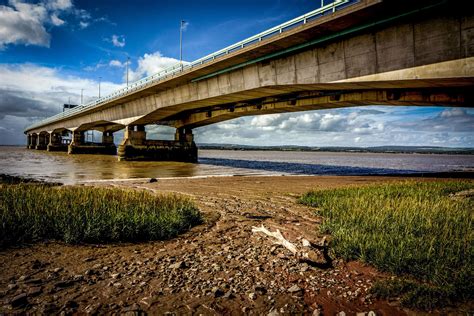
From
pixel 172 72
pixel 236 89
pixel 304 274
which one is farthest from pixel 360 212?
pixel 172 72

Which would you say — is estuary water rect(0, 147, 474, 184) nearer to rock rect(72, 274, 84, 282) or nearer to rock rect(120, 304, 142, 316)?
rock rect(72, 274, 84, 282)

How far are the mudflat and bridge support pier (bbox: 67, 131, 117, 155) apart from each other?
57.7 m

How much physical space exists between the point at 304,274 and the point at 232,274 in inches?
40.0

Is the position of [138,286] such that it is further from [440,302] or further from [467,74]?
[467,74]

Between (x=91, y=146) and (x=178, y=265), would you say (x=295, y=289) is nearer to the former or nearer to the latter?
(x=178, y=265)

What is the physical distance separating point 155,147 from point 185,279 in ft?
111

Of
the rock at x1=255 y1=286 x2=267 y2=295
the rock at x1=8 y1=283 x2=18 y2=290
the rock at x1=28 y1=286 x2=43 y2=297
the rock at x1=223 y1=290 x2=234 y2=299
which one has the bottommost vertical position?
the rock at x1=255 y1=286 x2=267 y2=295

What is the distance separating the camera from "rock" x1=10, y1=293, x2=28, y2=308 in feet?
9.19

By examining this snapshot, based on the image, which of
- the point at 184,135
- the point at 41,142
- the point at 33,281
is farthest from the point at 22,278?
the point at 41,142

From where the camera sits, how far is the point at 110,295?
122 inches

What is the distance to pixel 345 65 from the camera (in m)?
13.2

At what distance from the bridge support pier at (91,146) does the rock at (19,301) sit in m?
59.1

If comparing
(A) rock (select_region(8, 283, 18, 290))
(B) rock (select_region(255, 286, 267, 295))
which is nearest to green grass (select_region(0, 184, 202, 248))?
(A) rock (select_region(8, 283, 18, 290))

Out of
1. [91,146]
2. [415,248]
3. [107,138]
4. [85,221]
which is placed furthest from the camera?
[107,138]
